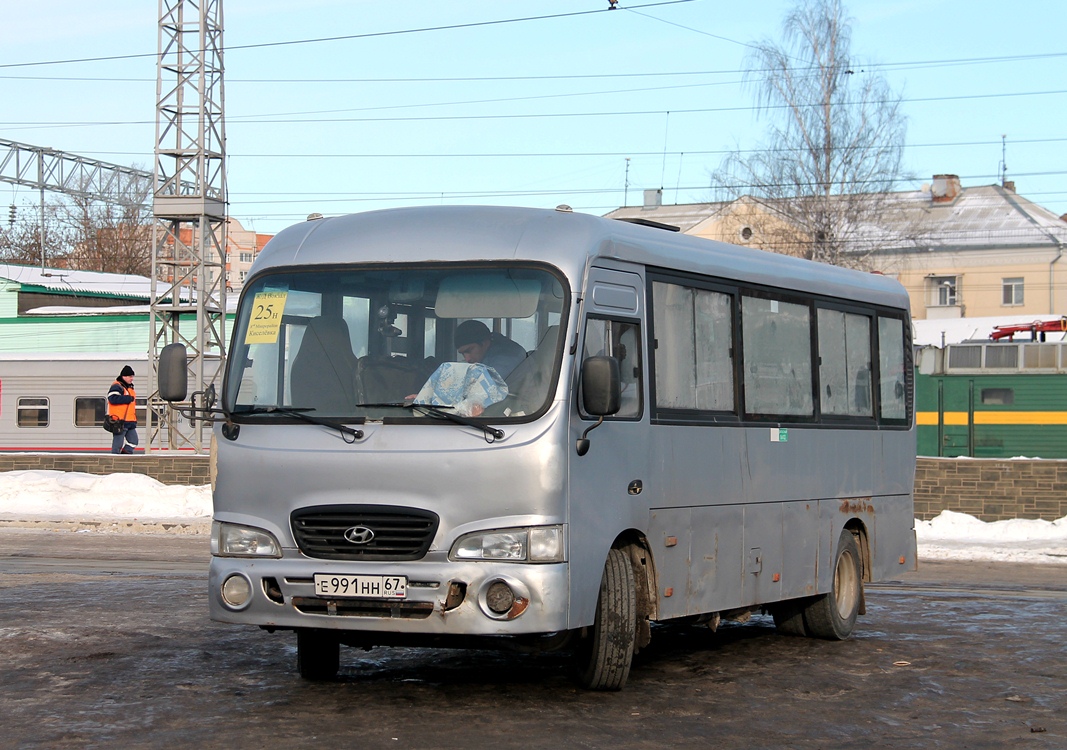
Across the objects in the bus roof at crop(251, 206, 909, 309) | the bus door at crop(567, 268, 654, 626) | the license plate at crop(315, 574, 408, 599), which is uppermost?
the bus roof at crop(251, 206, 909, 309)

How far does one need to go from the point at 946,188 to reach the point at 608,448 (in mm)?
67134

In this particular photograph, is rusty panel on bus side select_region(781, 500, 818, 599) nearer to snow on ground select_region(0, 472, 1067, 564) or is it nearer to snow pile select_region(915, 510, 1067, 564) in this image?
snow pile select_region(915, 510, 1067, 564)

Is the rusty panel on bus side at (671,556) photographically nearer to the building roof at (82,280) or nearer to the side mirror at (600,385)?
the side mirror at (600,385)

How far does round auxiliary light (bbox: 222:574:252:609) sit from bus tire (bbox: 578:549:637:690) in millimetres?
1820

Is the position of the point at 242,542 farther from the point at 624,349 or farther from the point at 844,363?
the point at 844,363

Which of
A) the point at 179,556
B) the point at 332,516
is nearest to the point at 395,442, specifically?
the point at 332,516

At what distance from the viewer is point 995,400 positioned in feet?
106

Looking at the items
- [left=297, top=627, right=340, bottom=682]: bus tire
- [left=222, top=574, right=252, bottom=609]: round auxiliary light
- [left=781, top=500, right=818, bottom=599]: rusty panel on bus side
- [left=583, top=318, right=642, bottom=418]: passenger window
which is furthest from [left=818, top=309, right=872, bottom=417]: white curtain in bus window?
[left=222, top=574, right=252, bottom=609]: round auxiliary light

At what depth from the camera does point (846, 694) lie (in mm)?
8516

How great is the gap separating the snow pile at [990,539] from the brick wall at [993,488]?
0.30m

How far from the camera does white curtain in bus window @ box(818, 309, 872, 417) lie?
10.8 meters

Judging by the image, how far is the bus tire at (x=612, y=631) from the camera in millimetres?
7871

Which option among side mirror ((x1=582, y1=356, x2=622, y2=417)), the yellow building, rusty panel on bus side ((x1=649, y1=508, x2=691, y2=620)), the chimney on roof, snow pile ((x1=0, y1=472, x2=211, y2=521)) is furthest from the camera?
the chimney on roof

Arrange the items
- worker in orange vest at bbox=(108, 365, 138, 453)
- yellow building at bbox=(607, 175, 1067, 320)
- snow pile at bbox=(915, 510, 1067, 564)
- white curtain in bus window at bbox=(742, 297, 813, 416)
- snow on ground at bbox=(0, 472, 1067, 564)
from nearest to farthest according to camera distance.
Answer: white curtain in bus window at bbox=(742, 297, 813, 416)
snow pile at bbox=(915, 510, 1067, 564)
snow on ground at bbox=(0, 472, 1067, 564)
worker in orange vest at bbox=(108, 365, 138, 453)
yellow building at bbox=(607, 175, 1067, 320)
